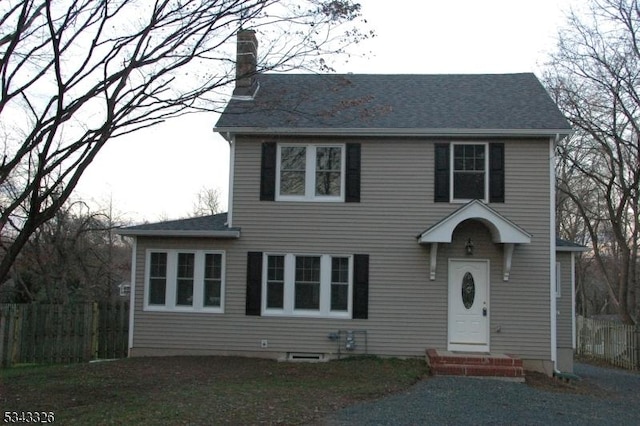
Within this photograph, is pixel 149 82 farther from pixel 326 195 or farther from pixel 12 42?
pixel 326 195

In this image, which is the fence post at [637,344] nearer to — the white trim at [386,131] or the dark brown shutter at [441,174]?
the white trim at [386,131]

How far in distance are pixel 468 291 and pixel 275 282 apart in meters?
4.33

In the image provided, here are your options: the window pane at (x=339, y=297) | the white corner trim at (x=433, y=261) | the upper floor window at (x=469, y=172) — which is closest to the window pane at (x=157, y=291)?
the window pane at (x=339, y=297)

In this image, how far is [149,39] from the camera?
839 cm

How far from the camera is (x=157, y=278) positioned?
14391 millimetres

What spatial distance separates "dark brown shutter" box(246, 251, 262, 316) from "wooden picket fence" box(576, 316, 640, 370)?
13257 millimetres

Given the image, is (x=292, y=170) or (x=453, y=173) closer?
(x=453, y=173)

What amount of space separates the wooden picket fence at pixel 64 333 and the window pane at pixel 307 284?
4.93 meters

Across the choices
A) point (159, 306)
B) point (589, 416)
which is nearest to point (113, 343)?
point (159, 306)

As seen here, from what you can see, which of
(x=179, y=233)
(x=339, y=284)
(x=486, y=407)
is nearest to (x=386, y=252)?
(x=339, y=284)

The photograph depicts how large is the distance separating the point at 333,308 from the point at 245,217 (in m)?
2.88

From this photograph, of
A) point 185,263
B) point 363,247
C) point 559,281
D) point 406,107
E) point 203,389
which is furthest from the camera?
point 559,281

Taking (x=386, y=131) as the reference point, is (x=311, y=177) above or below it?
below

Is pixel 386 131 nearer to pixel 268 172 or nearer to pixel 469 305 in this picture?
pixel 268 172
